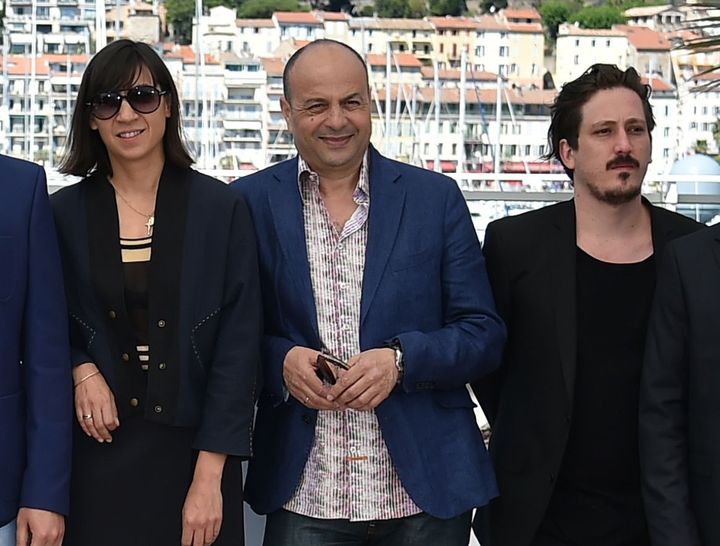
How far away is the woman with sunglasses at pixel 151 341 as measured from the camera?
208cm

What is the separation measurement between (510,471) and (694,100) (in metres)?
46.6

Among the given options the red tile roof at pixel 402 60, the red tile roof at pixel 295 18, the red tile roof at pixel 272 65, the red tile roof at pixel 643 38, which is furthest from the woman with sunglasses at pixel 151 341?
the red tile roof at pixel 295 18

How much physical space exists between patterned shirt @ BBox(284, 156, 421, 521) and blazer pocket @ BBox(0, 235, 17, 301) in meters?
0.56

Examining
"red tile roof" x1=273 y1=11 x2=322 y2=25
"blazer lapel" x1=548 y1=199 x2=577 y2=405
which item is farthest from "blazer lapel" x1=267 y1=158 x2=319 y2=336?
"red tile roof" x1=273 y1=11 x2=322 y2=25

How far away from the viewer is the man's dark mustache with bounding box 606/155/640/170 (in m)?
2.40

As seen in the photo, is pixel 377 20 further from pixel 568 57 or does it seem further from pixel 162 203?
pixel 162 203

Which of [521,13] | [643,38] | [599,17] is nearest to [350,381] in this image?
[643,38]

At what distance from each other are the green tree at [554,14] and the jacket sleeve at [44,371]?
57.8 meters

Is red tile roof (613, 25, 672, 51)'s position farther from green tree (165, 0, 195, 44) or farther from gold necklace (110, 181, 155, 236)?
gold necklace (110, 181, 155, 236)

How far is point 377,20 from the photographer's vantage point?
55.2 metres

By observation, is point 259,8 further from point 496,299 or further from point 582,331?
point 582,331

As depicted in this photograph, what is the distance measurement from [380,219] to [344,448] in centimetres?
44

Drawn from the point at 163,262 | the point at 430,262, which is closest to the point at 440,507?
the point at 430,262

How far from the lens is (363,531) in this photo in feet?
7.39
